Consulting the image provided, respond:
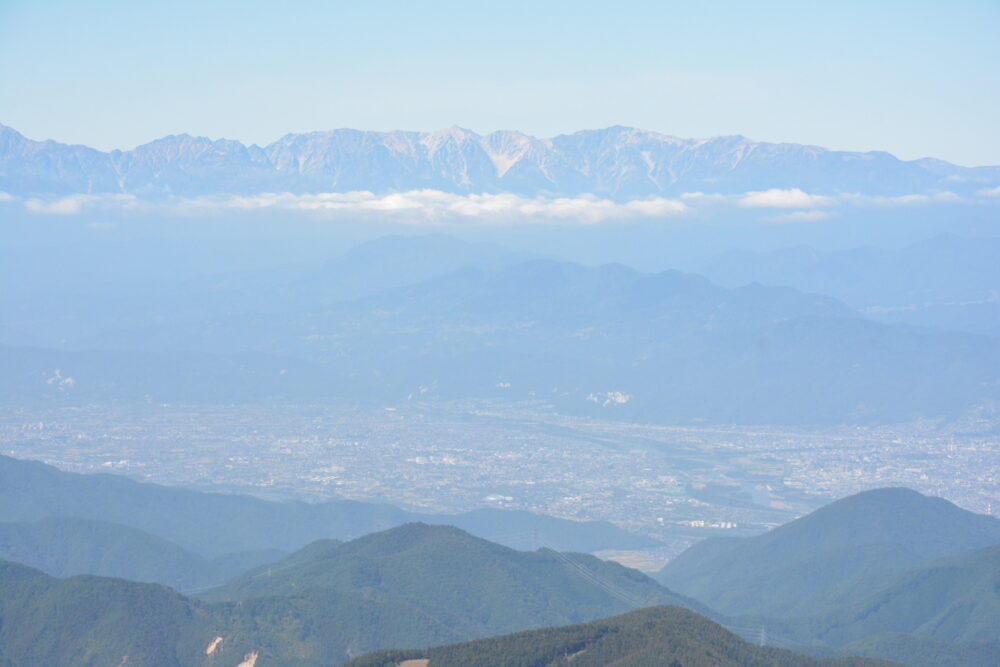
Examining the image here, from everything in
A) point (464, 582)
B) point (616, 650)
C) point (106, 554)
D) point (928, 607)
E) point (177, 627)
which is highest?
point (616, 650)

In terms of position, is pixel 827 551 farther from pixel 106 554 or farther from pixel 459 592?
pixel 106 554

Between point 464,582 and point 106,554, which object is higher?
point 464,582

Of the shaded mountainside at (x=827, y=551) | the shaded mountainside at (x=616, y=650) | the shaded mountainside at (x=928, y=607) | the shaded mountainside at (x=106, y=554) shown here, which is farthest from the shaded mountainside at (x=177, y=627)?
the shaded mountainside at (x=827, y=551)

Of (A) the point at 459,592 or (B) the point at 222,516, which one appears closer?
(A) the point at 459,592

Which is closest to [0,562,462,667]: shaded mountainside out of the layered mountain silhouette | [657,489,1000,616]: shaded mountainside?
the layered mountain silhouette

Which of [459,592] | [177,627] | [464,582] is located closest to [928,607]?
[464,582]
